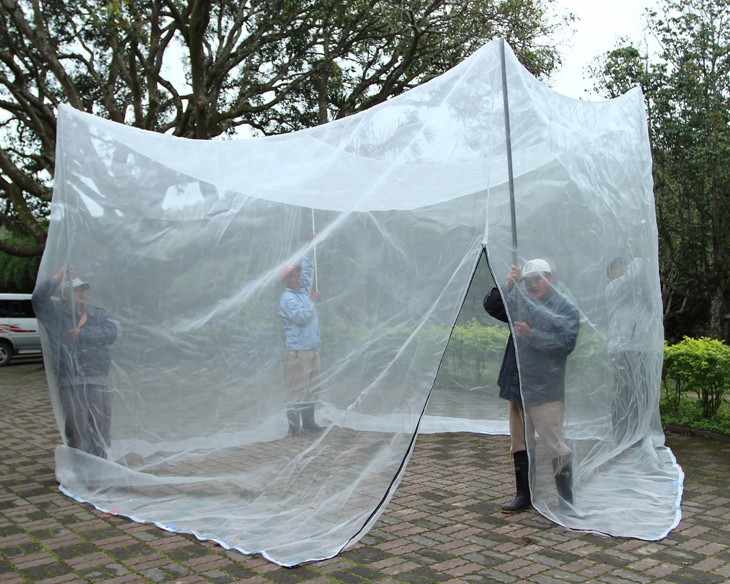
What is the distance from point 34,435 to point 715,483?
6.50 m

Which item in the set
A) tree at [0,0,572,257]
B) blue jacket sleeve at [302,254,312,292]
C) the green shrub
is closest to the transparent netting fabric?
blue jacket sleeve at [302,254,312,292]

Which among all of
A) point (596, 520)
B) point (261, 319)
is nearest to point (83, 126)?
point (261, 319)

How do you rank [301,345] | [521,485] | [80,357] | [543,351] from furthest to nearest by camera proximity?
[80,357]
[521,485]
[301,345]
[543,351]

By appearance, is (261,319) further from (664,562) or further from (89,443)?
(664,562)

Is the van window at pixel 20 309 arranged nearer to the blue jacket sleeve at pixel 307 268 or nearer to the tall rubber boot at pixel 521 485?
the blue jacket sleeve at pixel 307 268

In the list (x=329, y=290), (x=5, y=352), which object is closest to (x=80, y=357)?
(x=329, y=290)

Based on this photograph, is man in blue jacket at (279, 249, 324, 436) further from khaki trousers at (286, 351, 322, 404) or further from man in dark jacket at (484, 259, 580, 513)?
man in dark jacket at (484, 259, 580, 513)

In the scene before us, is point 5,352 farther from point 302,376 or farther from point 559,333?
point 559,333

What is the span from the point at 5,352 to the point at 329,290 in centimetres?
1456

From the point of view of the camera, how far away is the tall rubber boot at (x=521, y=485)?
3998mm

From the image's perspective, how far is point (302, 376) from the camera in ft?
12.6

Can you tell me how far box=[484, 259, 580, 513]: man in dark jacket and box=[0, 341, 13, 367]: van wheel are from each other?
15.2 meters

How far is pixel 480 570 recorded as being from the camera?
10.3 feet

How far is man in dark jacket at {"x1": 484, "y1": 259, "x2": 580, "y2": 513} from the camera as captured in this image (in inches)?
143
